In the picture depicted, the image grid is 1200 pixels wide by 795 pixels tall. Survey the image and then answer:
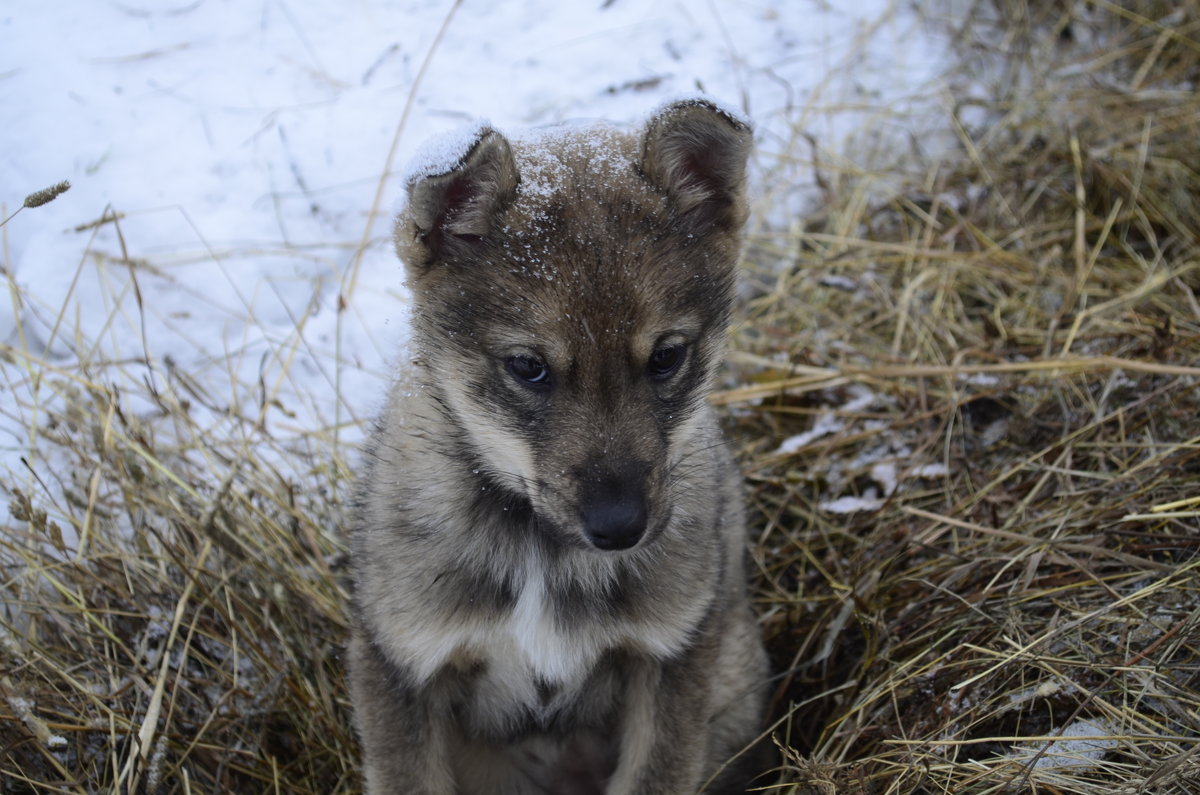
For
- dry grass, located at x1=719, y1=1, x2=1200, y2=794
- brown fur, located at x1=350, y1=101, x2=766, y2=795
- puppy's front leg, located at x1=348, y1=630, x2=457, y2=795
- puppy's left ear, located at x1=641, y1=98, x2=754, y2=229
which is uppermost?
puppy's left ear, located at x1=641, y1=98, x2=754, y2=229

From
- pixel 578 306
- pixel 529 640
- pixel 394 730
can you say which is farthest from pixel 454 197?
pixel 394 730

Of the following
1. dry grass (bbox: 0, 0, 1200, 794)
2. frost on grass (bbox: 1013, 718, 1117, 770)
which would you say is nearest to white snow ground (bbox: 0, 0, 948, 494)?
dry grass (bbox: 0, 0, 1200, 794)

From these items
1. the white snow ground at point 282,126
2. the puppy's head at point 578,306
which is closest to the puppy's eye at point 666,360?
the puppy's head at point 578,306

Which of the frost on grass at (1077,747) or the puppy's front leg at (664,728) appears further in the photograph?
the puppy's front leg at (664,728)

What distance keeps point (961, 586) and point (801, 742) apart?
0.80m

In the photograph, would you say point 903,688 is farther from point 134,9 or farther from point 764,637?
point 134,9

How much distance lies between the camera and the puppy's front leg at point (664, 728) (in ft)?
10.0

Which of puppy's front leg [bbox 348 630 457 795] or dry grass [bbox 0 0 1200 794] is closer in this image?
puppy's front leg [bbox 348 630 457 795]

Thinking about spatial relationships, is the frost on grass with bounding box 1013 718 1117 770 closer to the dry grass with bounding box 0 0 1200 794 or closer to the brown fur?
the dry grass with bounding box 0 0 1200 794

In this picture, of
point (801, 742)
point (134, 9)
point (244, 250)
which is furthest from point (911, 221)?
point (134, 9)

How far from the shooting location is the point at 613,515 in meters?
2.47

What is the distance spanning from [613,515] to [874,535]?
189cm

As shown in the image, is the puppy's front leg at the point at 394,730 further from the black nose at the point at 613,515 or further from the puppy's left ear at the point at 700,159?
the puppy's left ear at the point at 700,159

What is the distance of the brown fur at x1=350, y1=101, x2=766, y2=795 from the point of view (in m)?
2.56
